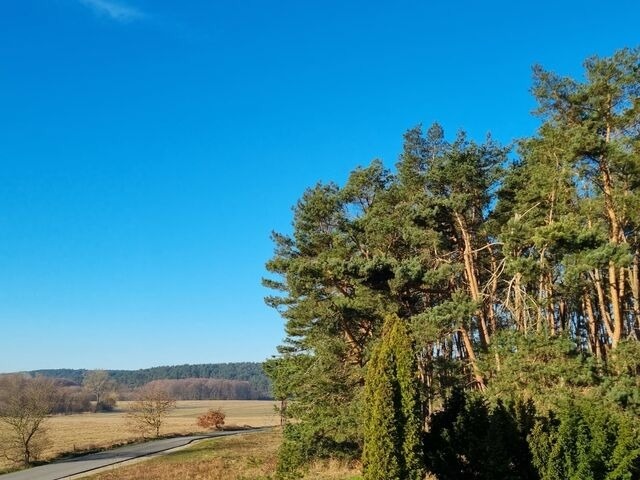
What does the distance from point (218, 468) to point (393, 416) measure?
51.8 feet

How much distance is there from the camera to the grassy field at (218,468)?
22.3 metres

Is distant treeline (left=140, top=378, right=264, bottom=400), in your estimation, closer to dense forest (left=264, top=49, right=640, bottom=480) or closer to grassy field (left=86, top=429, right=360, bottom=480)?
grassy field (left=86, top=429, right=360, bottom=480)

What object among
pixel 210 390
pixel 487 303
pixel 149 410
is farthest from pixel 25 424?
pixel 210 390

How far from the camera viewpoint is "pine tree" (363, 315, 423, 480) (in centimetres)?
1267

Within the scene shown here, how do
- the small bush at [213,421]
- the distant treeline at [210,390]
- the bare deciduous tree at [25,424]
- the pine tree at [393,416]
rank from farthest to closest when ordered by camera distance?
1. the distant treeline at [210,390]
2. the small bush at [213,421]
3. the bare deciduous tree at [25,424]
4. the pine tree at [393,416]

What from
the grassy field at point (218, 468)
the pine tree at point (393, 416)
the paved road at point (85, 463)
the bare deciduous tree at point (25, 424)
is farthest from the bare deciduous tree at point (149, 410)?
the pine tree at point (393, 416)

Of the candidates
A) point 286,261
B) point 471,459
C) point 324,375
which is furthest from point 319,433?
point 471,459

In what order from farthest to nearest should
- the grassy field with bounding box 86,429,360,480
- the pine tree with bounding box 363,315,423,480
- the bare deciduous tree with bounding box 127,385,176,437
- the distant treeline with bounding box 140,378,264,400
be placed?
the distant treeline with bounding box 140,378,264,400, the bare deciduous tree with bounding box 127,385,176,437, the grassy field with bounding box 86,429,360,480, the pine tree with bounding box 363,315,423,480

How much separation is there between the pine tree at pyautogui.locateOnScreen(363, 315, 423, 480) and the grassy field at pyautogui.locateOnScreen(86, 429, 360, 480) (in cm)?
685

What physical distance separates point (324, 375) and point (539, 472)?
10.7 meters

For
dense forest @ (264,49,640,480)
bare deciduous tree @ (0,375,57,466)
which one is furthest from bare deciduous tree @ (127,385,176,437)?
dense forest @ (264,49,640,480)

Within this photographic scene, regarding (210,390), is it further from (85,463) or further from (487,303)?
(487,303)

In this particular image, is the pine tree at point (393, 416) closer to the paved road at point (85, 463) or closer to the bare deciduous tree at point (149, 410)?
the paved road at point (85, 463)

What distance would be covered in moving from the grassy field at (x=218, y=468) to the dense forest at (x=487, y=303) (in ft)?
3.28
